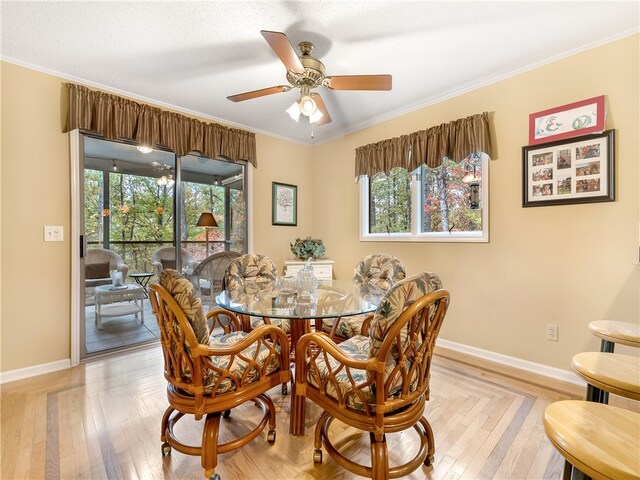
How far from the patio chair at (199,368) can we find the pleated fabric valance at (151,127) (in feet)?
7.03

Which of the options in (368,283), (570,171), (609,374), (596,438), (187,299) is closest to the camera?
(596,438)

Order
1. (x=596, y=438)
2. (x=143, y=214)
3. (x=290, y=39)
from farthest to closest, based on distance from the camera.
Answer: (x=143, y=214) < (x=290, y=39) < (x=596, y=438)

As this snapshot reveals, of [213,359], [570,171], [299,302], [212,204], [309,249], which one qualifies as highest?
[570,171]

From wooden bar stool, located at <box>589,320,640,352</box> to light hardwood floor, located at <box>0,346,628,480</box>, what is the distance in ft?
2.15

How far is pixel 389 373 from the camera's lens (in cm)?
117

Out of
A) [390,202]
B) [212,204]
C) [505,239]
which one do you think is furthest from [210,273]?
[505,239]

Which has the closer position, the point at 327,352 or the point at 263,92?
the point at 327,352

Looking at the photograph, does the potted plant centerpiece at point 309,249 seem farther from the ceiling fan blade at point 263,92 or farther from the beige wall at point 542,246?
the ceiling fan blade at point 263,92

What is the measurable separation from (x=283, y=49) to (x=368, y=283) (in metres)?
1.76

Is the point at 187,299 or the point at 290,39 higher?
the point at 290,39

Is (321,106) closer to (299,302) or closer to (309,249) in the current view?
(299,302)

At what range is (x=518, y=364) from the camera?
2490mm

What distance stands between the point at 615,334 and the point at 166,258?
363cm

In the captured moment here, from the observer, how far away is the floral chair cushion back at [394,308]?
1111 mm
